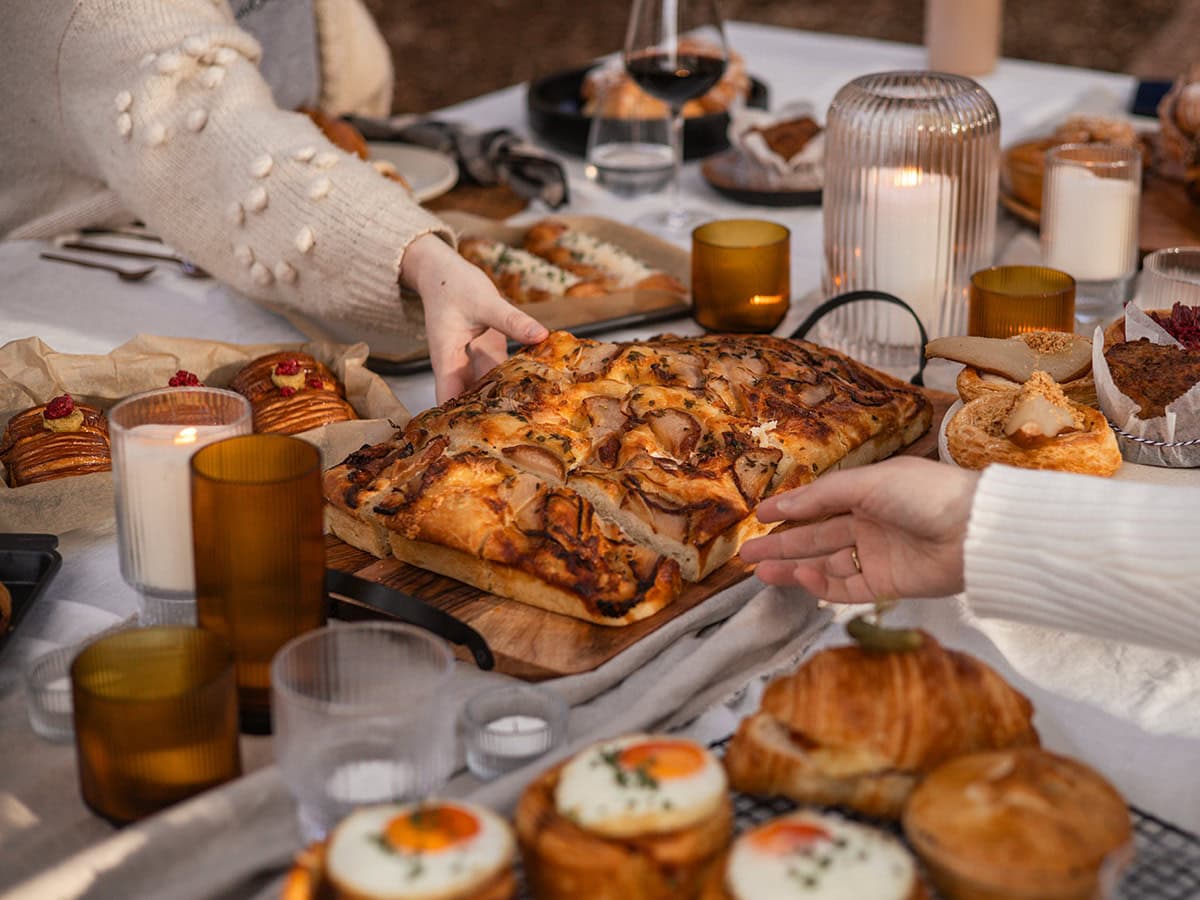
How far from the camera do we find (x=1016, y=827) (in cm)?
93

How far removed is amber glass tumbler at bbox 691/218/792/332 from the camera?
202 cm

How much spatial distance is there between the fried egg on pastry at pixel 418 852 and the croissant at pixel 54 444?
2.76ft

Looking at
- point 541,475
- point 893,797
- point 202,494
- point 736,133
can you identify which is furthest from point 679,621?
point 736,133

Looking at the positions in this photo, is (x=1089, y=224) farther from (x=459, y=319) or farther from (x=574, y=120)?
(x=574, y=120)

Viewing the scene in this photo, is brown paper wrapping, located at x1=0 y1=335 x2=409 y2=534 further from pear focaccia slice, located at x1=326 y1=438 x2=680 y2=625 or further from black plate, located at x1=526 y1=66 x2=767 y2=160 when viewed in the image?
black plate, located at x1=526 y1=66 x2=767 y2=160

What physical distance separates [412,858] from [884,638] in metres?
0.40

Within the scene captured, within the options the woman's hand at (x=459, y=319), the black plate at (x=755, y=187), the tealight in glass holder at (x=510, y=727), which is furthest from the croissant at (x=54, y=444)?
the black plate at (x=755, y=187)

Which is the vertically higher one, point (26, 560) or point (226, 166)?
point (226, 166)

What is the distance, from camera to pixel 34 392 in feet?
5.89

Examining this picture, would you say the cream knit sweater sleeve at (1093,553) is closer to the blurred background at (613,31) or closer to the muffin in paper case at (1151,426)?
the muffin in paper case at (1151,426)

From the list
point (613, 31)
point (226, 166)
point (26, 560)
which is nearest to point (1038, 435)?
point (26, 560)

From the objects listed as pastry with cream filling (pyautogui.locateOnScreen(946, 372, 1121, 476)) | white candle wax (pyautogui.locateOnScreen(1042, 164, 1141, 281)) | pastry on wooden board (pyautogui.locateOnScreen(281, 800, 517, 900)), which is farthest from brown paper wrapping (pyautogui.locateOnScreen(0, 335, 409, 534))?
white candle wax (pyautogui.locateOnScreen(1042, 164, 1141, 281))

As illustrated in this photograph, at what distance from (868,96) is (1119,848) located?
4.23 ft

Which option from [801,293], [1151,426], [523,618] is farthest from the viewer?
[801,293]
